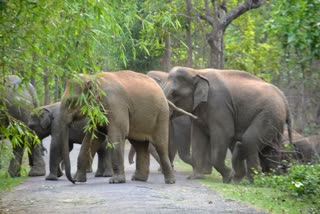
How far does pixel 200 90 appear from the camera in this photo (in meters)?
19.3

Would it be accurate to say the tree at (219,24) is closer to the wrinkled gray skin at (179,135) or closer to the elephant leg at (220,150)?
the wrinkled gray skin at (179,135)

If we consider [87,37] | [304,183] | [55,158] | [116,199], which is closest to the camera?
[87,37]

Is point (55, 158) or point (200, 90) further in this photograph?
point (200, 90)

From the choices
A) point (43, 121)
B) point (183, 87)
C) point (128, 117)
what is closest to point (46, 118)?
point (43, 121)

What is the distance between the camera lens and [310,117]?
16.7 meters

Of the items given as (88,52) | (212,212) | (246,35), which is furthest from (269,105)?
(246,35)

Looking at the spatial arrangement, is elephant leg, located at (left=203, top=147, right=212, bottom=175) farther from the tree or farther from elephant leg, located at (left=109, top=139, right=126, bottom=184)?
elephant leg, located at (left=109, top=139, right=126, bottom=184)

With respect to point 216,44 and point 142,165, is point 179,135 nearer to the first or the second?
point 216,44

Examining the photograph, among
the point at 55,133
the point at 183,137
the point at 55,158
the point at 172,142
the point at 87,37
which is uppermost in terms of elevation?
the point at 87,37

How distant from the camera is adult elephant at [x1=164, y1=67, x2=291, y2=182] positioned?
737 inches

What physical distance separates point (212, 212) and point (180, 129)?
10.6 metres

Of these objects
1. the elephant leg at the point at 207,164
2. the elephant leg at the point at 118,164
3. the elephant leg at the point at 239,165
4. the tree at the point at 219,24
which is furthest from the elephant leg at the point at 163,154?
the tree at the point at 219,24

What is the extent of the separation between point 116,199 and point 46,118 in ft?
22.4

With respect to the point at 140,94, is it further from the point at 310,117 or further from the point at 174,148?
the point at 174,148
